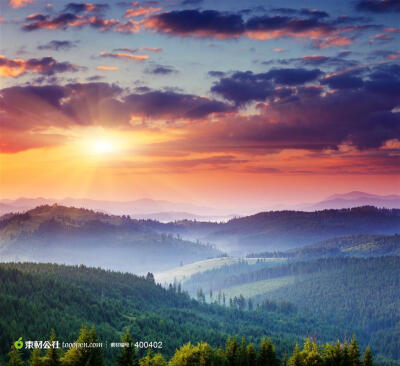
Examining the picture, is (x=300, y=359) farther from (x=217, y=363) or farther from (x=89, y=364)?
(x=89, y=364)

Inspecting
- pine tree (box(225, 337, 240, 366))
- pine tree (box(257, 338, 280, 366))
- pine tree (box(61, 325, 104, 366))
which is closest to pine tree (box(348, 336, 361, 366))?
pine tree (box(257, 338, 280, 366))

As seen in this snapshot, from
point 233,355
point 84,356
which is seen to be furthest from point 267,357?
point 84,356

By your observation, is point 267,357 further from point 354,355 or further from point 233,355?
point 354,355

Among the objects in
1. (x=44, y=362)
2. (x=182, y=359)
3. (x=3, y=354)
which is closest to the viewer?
(x=44, y=362)

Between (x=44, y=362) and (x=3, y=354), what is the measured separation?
8763cm

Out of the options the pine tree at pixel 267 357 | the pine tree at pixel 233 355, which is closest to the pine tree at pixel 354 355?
the pine tree at pixel 267 357

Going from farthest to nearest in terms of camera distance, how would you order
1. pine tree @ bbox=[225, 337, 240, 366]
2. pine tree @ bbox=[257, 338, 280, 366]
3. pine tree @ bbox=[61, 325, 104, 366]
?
pine tree @ bbox=[225, 337, 240, 366]
pine tree @ bbox=[257, 338, 280, 366]
pine tree @ bbox=[61, 325, 104, 366]

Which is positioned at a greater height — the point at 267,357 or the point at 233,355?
the point at 233,355

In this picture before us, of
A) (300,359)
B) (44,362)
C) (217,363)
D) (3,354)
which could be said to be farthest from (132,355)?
(3,354)

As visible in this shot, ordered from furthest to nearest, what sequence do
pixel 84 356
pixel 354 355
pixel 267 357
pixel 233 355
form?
pixel 233 355 → pixel 354 355 → pixel 267 357 → pixel 84 356

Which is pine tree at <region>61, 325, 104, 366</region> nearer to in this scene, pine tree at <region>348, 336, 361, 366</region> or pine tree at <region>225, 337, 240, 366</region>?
pine tree at <region>225, 337, 240, 366</region>

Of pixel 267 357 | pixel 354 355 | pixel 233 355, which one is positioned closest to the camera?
pixel 267 357

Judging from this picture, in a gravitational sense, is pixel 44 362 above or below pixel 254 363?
above

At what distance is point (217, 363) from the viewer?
14288 centimetres
